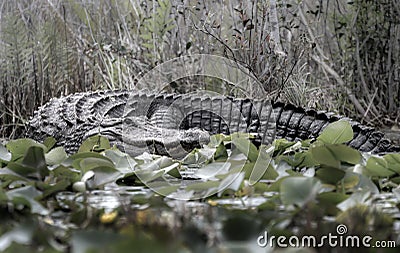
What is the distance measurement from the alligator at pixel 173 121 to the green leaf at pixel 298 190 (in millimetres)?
1504

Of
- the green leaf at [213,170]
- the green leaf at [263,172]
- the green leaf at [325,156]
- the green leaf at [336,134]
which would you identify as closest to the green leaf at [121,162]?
the green leaf at [213,170]

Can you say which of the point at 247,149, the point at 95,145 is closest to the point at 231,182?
the point at 247,149

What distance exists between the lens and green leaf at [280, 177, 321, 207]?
1.17 m

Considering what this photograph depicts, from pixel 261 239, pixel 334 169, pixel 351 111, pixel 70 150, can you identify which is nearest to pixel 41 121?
pixel 70 150

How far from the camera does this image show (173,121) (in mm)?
3713

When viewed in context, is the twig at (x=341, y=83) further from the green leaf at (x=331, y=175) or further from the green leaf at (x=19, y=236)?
the green leaf at (x=19, y=236)

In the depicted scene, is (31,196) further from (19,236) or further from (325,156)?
(325,156)

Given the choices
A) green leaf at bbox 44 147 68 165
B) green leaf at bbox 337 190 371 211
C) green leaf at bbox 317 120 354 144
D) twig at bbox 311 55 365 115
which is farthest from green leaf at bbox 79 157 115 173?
twig at bbox 311 55 365 115

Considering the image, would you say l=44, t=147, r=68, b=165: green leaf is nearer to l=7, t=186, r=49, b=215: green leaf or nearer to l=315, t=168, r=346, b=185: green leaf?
l=7, t=186, r=49, b=215: green leaf

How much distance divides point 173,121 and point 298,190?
2.54 meters

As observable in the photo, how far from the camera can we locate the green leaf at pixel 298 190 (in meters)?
1.17

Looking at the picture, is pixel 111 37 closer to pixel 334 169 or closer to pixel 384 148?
pixel 384 148

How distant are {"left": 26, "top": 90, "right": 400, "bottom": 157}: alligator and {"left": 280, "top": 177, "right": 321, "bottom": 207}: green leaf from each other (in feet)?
4.94

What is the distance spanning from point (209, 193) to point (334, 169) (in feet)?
0.96
